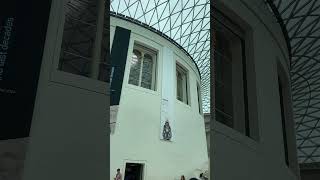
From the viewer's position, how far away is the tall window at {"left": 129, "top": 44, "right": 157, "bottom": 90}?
4766mm

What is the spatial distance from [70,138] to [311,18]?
56.6 ft

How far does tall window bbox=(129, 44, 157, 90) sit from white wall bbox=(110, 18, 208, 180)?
8 centimetres

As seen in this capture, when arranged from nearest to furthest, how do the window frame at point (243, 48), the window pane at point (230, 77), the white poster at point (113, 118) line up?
1. the white poster at point (113, 118)
2. the window pane at point (230, 77)
3. the window frame at point (243, 48)

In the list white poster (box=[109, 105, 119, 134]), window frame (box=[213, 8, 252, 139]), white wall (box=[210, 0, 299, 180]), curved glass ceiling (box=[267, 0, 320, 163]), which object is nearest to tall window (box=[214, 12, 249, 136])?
window frame (box=[213, 8, 252, 139])

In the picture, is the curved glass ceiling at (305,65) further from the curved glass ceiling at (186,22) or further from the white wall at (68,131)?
the white wall at (68,131)

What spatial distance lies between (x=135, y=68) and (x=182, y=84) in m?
1.08

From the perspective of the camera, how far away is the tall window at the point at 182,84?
18.1 feet

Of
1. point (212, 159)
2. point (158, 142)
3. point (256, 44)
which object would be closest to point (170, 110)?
point (158, 142)

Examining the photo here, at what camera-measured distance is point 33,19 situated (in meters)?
4.63

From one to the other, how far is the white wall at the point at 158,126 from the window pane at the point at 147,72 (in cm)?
11

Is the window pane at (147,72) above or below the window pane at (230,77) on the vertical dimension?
below

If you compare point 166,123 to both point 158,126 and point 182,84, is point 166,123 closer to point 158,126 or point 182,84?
point 158,126

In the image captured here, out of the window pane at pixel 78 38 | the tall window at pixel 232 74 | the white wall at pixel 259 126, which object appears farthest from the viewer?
the tall window at pixel 232 74

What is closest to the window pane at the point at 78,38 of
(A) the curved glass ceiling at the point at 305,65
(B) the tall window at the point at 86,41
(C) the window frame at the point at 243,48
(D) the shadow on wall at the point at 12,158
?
(B) the tall window at the point at 86,41
